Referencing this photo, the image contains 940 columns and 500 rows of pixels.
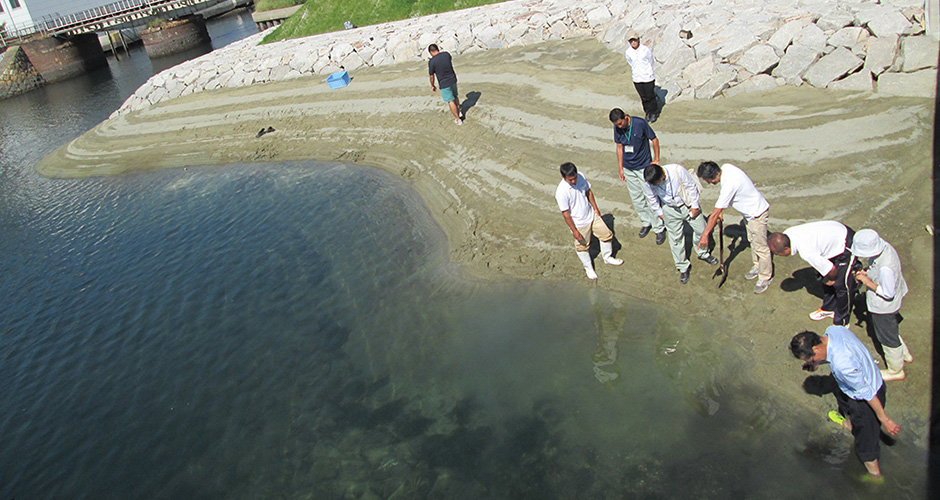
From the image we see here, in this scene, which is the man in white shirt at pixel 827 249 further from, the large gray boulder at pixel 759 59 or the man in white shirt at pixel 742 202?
the large gray boulder at pixel 759 59

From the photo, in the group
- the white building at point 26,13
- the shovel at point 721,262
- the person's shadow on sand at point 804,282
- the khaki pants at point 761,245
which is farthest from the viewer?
the white building at point 26,13

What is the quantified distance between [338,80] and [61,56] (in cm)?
4103

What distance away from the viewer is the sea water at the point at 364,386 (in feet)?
21.7

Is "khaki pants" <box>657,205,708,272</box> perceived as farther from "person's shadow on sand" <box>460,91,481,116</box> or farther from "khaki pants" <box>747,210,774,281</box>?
"person's shadow on sand" <box>460,91,481,116</box>

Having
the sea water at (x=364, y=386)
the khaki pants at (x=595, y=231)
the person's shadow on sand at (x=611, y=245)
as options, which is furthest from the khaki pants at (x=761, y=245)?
the person's shadow on sand at (x=611, y=245)

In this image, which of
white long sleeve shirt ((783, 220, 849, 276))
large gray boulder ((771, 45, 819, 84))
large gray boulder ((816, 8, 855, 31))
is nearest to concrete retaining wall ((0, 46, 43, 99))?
large gray boulder ((771, 45, 819, 84))

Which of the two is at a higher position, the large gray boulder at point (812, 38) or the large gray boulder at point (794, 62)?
the large gray boulder at point (812, 38)

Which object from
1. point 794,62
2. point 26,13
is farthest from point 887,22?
point 26,13

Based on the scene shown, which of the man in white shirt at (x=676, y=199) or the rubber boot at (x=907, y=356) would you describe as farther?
the man in white shirt at (x=676, y=199)

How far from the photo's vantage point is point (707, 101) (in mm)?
12258

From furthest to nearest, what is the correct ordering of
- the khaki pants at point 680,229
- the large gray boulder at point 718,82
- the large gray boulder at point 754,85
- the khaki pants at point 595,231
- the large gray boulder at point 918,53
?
the large gray boulder at point 718,82 < the large gray boulder at point 754,85 < the large gray boulder at point 918,53 < the khaki pants at point 595,231 < the khaki pants at point 680,229

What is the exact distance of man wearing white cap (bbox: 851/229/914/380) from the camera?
227 inches

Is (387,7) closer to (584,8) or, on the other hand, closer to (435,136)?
(584,8)

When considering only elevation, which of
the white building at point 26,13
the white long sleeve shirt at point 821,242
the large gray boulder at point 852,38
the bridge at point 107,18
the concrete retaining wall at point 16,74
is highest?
the white building at point 26,13
